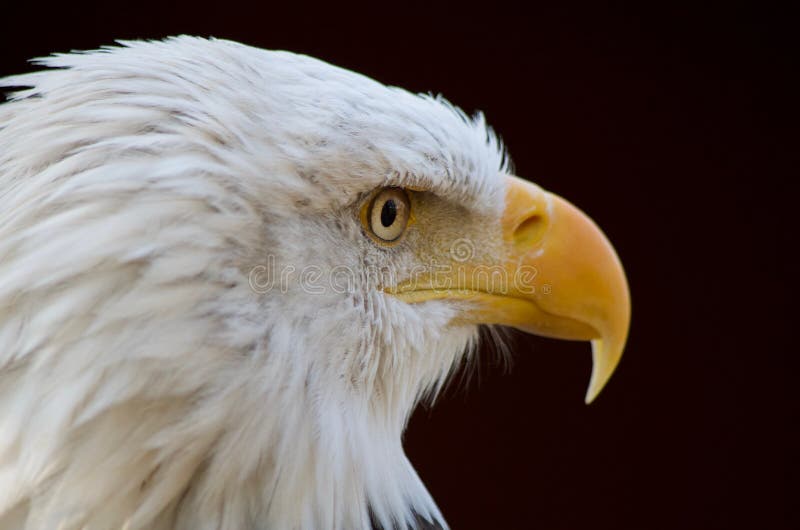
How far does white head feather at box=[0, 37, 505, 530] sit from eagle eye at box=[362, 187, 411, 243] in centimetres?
3

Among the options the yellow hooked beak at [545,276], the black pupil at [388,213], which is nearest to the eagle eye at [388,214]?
the black pupil at [388,213]

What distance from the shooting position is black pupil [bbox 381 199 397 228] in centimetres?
145

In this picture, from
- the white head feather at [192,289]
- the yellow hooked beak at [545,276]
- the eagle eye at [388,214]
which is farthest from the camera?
the yellow hooked beak at [545,276]

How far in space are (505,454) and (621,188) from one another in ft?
4.65

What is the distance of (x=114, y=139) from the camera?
49.3 inches

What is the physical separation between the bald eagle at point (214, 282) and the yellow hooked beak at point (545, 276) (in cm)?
10

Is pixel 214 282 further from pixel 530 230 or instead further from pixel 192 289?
pixel 530 230

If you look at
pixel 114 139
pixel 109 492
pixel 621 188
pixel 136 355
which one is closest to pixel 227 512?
pixel 109 492

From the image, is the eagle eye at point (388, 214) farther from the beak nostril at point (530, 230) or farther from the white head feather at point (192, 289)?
the beak nostril at point (530, 230)

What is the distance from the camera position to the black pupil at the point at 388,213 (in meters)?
1.45

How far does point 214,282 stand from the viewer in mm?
1217

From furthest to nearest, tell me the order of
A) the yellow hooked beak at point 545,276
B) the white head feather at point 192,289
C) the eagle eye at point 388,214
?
the yellow hooked beak at point 545,276
the eagle eye at point 388,214
the white head feather at point 192,289

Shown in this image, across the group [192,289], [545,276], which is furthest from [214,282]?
[545,276]

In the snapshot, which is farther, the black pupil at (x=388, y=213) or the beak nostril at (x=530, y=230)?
the beak nostril at (x=530, y=230)
